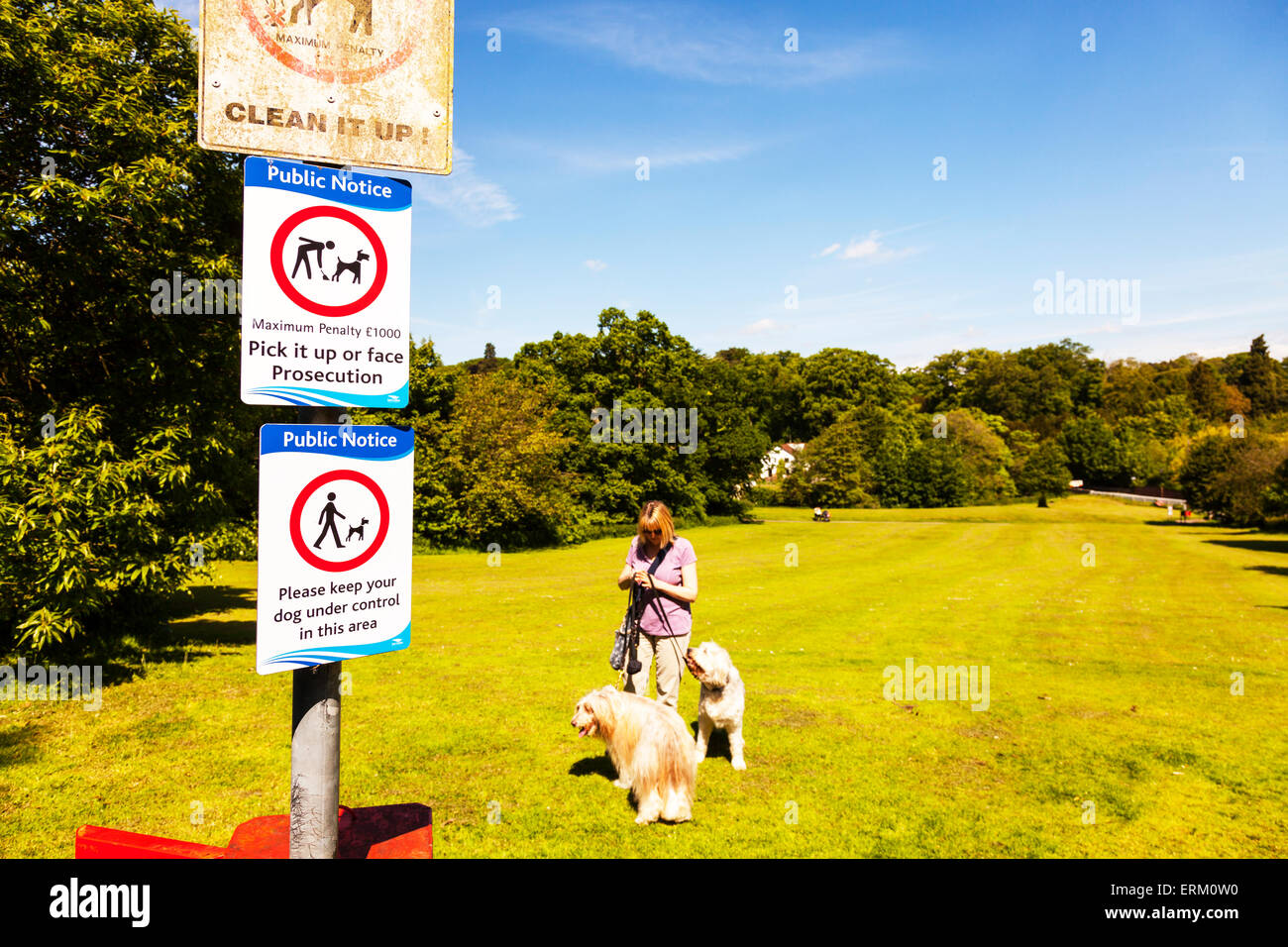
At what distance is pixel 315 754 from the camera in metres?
3.03

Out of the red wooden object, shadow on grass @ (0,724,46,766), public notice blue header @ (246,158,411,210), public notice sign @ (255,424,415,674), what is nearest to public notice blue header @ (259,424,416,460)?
public notice sign @ (255,424,415,674)

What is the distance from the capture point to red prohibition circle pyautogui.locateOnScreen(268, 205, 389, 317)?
112 inches

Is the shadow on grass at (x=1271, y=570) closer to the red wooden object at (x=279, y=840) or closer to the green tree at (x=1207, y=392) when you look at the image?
the red wooden object at (x=279, y=840)

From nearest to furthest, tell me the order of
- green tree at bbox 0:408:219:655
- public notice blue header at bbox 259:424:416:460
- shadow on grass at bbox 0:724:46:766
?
public notice blue header at bbox 259:424:416:460 → shadow on grass at bbox 0:724:46:766 → green tree at bbox 0:408:219:655

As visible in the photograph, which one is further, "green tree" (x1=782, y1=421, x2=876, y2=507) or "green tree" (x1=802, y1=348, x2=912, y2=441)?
"green tree" (x1=802, y1=348, x2=912, y2=441)

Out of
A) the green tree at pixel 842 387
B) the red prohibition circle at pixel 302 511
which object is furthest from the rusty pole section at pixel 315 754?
the green tree at pixel 842 387

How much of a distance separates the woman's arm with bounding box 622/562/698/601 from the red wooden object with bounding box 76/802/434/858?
3.44 metres

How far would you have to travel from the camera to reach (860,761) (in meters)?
8.45

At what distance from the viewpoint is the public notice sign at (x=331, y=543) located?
279 cm

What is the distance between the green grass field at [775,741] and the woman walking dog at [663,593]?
121 cm

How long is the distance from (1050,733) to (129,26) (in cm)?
1766

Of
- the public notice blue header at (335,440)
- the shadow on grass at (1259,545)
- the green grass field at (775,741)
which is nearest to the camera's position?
the public notice blue header at (335,440)

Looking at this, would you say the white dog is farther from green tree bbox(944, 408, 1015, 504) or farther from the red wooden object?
green tree bbox(944, 408, 1015, 504)
